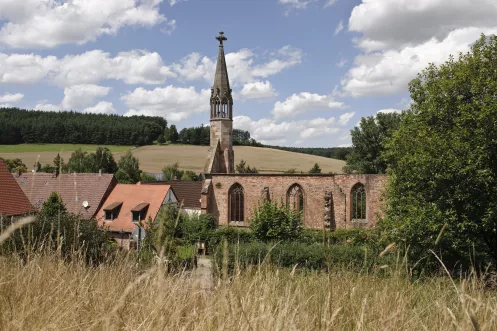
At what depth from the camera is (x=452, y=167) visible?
15453mm

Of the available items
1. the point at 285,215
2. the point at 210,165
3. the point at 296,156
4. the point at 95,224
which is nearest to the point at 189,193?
the point at 210,165

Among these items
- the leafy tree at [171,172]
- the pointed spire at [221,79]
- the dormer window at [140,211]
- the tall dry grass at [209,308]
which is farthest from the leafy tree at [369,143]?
the tall dry grass at [209,308]

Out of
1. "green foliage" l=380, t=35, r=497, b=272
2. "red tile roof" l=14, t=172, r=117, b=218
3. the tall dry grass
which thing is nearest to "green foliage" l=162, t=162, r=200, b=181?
"red tile roof" l=14, t=172, r=117, b=218

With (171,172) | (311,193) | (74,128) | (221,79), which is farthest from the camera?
(74,128)

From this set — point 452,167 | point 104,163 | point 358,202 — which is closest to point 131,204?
point 358,202

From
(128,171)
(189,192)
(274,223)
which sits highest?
(128,171)

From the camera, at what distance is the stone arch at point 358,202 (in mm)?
29484

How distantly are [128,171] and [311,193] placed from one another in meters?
38.4

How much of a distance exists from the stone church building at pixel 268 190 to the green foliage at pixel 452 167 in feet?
35.6

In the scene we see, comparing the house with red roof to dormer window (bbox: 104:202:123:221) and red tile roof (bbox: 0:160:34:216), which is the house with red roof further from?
red tile roof (bbox: 0:160:34:216)

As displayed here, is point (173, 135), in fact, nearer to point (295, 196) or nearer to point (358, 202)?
point (295, 196)

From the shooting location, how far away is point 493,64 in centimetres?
1691

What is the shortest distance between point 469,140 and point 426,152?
1.52m

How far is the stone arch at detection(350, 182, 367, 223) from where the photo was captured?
29484 mm
